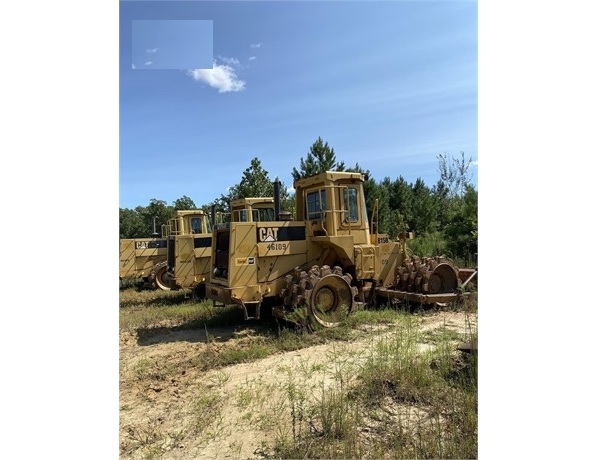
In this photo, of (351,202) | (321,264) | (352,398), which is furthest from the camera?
(351,202)

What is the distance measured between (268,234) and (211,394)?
309cm

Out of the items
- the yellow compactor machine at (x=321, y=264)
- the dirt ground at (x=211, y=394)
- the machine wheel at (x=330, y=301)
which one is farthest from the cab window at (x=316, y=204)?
the dirt ground at (x=211, y=394)

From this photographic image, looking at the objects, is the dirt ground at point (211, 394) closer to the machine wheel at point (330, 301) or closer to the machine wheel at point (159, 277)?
the machine wheel at point (330, 301)

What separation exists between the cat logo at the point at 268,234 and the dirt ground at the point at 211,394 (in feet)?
5.13

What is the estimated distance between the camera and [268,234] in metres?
6.80

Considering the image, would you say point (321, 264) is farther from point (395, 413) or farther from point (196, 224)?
point (196, 224)

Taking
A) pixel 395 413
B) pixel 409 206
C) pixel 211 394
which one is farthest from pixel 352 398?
pixel 409 206

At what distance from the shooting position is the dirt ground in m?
3.21

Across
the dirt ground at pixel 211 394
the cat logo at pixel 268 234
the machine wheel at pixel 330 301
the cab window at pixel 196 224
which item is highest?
the cab window at pixel 196 224

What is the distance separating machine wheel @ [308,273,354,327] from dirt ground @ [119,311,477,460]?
57 centimetres

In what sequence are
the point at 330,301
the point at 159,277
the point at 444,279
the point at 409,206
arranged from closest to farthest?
the point at 330,301
the point at 444,279
the point at 159,277
the point at 409,206

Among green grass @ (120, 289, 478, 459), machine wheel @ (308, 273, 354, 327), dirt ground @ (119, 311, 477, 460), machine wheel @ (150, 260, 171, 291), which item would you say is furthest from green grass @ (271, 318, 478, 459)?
machine wheel @ (150, 260, 171, 291)

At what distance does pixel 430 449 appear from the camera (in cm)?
280

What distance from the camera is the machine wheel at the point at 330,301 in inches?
252
